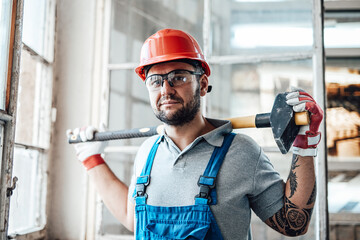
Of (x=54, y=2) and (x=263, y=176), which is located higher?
(x=54, y=2)

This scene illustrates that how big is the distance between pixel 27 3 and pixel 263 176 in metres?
1.44

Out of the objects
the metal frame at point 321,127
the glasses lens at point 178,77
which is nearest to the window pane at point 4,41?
the glasses lens at point 178,77

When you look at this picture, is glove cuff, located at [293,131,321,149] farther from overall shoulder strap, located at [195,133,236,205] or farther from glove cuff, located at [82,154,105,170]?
glove cuff, located at [82,154,105,170]

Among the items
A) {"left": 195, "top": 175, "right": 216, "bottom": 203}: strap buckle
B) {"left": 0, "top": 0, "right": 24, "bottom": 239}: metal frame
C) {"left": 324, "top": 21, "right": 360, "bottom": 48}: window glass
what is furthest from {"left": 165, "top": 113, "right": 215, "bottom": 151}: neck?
{"left": 324, "top": 21, "right": 360, "bottom": 48}: window glass

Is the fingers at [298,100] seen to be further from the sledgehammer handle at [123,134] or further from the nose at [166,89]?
the sledgehammer handle at [123,134]

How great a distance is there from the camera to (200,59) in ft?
4.68

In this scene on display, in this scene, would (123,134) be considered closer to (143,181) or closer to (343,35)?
(143,181)

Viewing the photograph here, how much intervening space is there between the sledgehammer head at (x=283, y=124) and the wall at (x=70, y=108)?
1237 millimetres

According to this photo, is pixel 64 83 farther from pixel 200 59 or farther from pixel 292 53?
pixel 292 53

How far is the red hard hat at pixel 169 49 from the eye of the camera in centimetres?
140

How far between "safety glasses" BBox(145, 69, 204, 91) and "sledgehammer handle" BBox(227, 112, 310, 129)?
0.83ft

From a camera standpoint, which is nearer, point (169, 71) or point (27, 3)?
point (169, 71)

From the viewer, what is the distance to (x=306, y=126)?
120 centimetres

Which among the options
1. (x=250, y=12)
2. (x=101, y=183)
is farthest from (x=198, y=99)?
(x=250, y=12)
